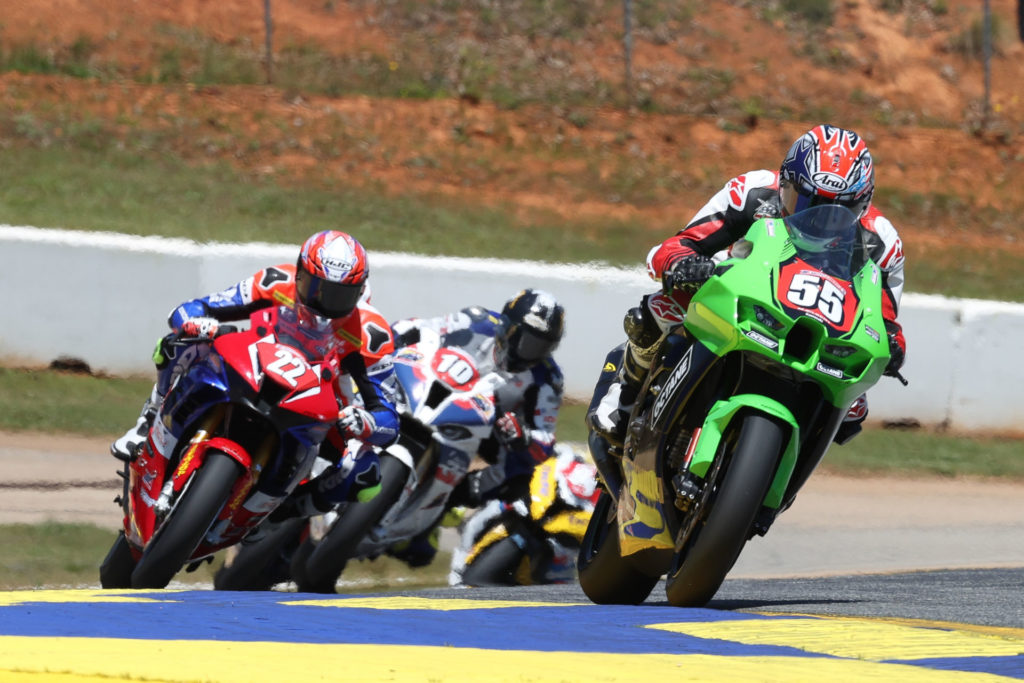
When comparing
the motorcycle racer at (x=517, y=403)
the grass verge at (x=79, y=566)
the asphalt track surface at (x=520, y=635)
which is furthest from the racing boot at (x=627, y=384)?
the grass verge at (x=79, y=566)

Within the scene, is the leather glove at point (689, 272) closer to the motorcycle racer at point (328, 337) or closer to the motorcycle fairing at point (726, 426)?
the motorcycle fairing at point (726, 426)

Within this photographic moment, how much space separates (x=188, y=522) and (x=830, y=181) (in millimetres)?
2919

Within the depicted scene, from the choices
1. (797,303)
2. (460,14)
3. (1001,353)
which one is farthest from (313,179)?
(797,303)

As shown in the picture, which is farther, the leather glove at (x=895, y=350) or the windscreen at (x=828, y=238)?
the leather glove at (x=895, y=350)

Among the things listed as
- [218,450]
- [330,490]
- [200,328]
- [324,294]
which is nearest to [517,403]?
[330,490]

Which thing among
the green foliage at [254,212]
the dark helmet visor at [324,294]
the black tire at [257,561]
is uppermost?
the dark helmet visor at [324,294]

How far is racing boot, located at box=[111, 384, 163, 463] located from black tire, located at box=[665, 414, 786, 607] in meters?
3.05

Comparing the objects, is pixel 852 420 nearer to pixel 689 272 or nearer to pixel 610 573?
pixel 689 272

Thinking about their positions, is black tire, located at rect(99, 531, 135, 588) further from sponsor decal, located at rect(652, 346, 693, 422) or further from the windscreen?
the windscreen

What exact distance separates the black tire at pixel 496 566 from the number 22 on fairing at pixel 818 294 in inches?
140

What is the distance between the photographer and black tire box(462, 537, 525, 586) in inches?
322

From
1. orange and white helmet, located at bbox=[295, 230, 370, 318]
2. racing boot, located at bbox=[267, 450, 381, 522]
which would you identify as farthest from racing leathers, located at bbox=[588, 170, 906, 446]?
racing boot, located at bbox=[267, 450, 381, 522]

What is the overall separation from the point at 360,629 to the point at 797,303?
180 centimetres

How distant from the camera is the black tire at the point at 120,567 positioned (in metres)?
6.96
